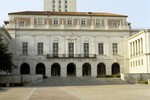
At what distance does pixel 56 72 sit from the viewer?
80.8m

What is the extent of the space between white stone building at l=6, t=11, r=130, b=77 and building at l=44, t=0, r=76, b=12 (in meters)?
56.8

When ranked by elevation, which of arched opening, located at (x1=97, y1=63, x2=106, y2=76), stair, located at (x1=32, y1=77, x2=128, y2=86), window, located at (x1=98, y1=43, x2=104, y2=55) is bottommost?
stair, located at (x1=32, y1=77, x2=128, y2=86)

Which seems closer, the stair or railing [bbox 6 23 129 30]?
the stair

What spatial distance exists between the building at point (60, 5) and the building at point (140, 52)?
63315 mm

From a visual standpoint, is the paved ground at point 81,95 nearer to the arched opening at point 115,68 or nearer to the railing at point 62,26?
the railing at point 62,26

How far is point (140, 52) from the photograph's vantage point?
→ 238 feet

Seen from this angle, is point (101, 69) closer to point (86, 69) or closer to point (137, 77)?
point (86, 69)

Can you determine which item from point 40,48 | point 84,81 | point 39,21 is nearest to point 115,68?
point 40,48

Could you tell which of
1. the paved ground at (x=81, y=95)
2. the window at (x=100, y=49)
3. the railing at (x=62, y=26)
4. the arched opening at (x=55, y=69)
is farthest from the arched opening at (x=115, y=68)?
the paved ground at (x=81, y=95)

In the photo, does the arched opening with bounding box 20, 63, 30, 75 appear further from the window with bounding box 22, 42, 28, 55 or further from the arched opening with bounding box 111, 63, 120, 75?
the arched opening with bounding box 111, 63, 120, 75

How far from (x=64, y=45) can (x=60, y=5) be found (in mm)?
63918

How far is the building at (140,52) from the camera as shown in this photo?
69.6 m

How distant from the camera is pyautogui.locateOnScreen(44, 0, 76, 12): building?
138 metres

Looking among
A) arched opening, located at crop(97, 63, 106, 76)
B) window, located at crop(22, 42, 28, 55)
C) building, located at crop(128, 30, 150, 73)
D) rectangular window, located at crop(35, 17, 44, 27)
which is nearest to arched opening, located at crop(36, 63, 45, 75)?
window, located at crop(22, 42, 28, 55)
